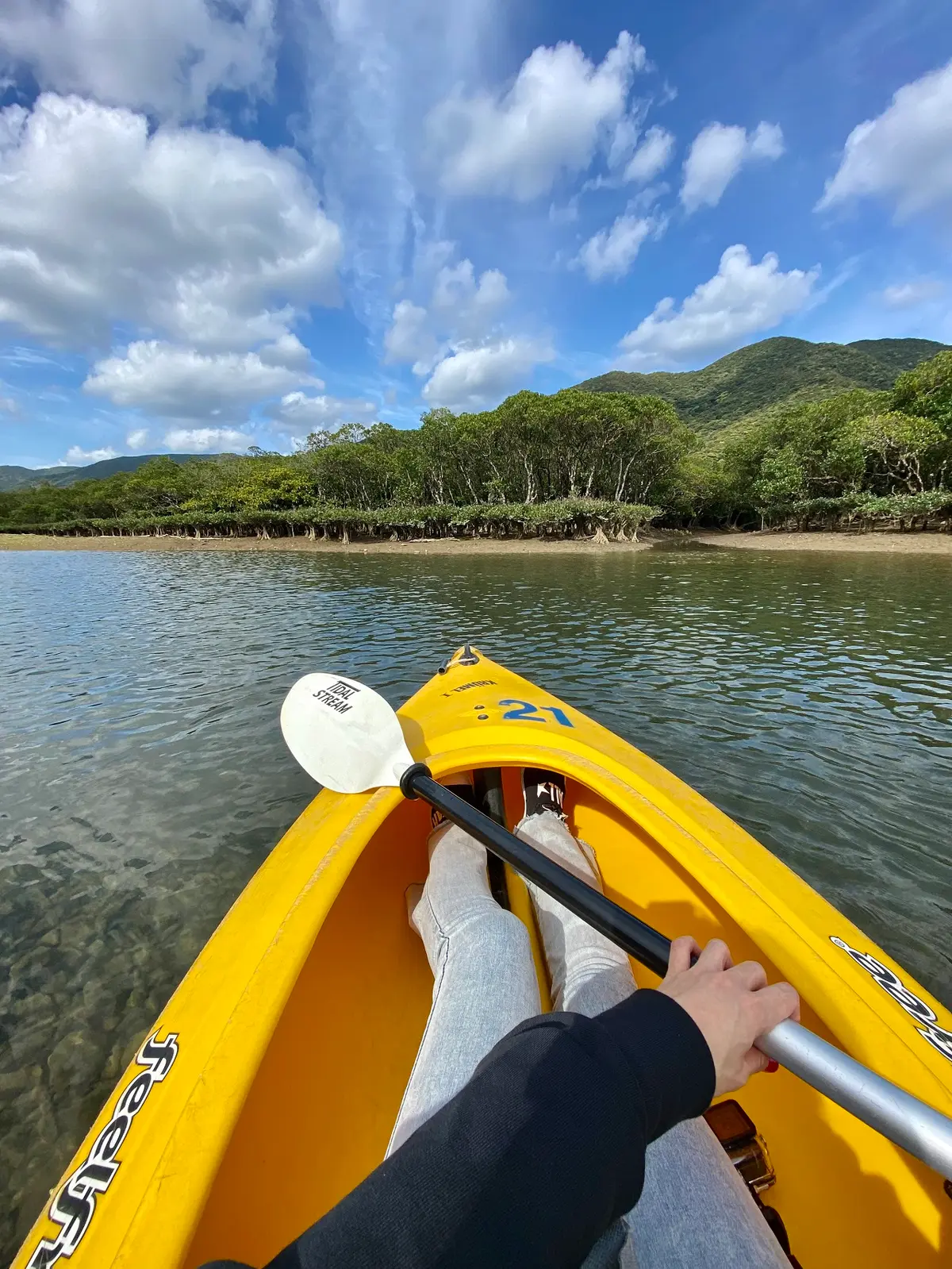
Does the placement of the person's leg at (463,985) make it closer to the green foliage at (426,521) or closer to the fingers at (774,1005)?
the fingers at (774,1005)

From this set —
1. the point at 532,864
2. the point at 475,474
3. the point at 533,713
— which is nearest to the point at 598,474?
the point at 475,474

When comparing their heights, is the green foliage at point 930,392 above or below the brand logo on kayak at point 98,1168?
above

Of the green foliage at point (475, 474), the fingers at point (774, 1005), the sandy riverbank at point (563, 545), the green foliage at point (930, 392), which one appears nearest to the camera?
the fingers at point (774, 1005)

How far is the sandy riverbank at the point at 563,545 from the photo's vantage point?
3125 cm

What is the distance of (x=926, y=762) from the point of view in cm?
562

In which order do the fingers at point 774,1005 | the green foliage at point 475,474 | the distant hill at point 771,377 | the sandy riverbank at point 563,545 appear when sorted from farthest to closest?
the distant hill at point 771,377 → the green foliage at point 475,474 → the sandy riverbank at point 563,545 → the fingers at point 774,1005

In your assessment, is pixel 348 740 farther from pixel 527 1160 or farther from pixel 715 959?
pixel 527 1160

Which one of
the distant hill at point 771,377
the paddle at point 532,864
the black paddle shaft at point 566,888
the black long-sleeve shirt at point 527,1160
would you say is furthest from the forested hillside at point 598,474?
the distant hill at point 771,377

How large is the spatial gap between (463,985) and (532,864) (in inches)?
18.4

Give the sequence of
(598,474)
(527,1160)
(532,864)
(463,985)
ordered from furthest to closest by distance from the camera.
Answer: (598,474)
(532,864)
(463,985)
(527,1160)

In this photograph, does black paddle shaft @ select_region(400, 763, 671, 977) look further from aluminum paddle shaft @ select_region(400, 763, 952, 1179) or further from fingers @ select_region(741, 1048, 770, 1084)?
fingers @ select_region(741, 1048, 770, 1084)

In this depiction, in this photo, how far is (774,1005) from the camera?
3.95ft

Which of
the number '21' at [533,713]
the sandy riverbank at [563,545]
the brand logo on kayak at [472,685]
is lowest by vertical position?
the sandy riverbank at [563,545]

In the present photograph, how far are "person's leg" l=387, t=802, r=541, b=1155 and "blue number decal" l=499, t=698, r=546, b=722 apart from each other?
46.8 inches
